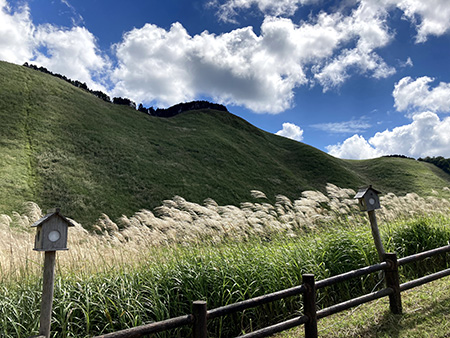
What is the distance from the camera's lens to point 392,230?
7.61m

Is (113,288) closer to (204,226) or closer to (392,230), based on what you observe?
(204,226)

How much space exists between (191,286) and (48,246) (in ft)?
7.71

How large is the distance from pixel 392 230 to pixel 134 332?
258 inches

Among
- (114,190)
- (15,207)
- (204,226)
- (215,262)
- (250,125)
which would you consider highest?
(250,125)

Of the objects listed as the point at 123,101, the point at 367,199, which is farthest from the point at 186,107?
the point at 367,199

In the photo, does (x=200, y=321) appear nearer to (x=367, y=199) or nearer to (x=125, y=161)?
(x=367, y=199)

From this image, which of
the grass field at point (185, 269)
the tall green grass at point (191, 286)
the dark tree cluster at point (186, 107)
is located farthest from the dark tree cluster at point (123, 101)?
the tall green grass at point (191, 286)

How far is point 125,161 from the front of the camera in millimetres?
36750

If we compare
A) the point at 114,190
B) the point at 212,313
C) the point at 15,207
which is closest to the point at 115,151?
the point at 114,190

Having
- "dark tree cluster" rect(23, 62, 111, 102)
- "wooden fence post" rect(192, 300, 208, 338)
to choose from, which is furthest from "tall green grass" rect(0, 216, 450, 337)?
"dark tree cluster" rect(23, 62, 111, 102)

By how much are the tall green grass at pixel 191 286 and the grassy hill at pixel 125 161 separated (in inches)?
806

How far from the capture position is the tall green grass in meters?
4.38

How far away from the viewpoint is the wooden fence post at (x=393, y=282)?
16.5ft

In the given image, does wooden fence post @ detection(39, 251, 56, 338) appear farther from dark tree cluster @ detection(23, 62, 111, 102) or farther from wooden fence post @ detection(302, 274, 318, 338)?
dark tree cluster @ detection(23, 62, 111, 102)
